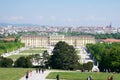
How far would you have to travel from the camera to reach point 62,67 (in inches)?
1335

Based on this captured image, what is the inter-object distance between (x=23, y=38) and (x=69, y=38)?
45.2ft

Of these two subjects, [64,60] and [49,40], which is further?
[49,40]

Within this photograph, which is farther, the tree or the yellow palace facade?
the yellow palace facade

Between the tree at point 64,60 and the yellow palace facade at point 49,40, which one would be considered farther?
the yellow palace facade at point 49,40

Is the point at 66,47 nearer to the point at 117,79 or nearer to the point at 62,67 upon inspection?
the point at 62,67

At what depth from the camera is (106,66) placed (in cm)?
3519

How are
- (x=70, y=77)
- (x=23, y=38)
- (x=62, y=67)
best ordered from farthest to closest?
(x=23, y=38)
(x=62, y=67)
(x=70, y=77)

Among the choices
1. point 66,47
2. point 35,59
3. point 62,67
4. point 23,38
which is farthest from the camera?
point 23,38

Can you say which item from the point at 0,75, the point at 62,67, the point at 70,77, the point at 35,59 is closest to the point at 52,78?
the point at 70,77

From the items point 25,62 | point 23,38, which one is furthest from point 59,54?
point 23,38

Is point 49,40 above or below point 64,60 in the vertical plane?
above

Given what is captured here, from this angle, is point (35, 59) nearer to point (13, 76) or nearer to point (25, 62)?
point (25, 62)

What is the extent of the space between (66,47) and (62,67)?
288 centimetres

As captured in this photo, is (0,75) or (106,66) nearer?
(0,75)
